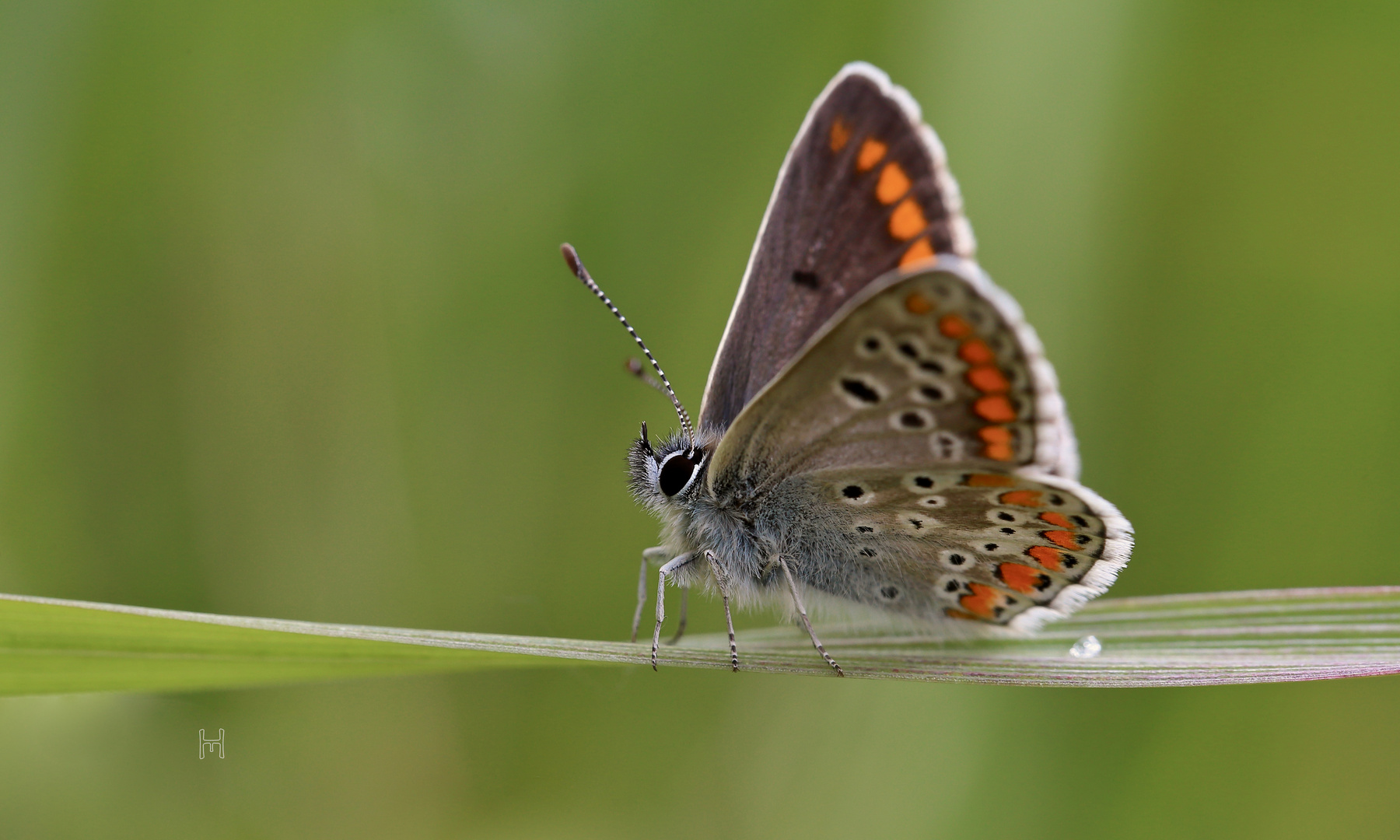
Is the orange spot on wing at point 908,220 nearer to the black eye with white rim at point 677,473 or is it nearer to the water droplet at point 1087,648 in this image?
the black eye with white rim at point 677,473

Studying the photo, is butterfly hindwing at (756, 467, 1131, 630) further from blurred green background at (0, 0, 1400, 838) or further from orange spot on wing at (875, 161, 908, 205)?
orange spot on wing at (875, 161, 908, 205)

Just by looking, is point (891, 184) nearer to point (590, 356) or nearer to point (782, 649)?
point (590, 356)

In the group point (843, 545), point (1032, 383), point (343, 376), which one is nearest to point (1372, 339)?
point (1032, 383)

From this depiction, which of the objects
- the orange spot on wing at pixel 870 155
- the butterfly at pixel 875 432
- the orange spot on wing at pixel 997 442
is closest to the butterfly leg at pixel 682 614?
the butterfly at pixel 875 432

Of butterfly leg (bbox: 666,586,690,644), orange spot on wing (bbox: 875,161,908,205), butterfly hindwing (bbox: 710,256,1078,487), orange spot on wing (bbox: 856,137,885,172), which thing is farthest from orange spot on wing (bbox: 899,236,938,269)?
butterfly leg (bbox: 666,586,690,644)

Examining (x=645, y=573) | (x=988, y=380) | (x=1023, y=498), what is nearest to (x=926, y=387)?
(x=988, y=380)
